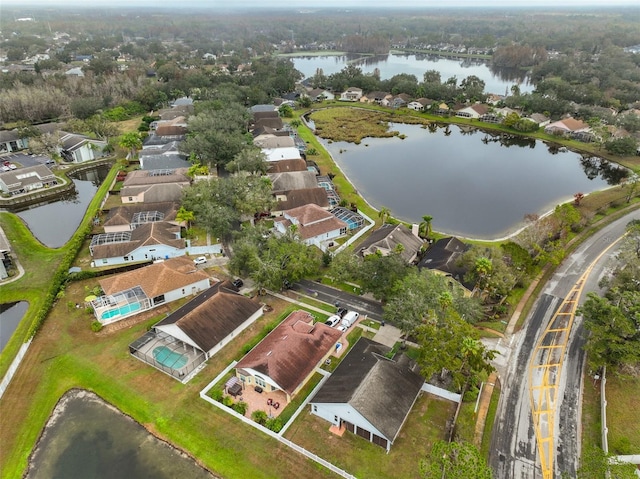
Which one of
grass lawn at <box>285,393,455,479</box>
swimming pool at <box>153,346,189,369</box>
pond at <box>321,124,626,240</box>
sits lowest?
pond at <box>321,124,626,240</box>

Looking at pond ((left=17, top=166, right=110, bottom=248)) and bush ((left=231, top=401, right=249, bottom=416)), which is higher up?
bush ((left=231, top=401, right=249, bottom=416))

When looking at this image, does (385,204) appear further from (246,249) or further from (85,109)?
(85,109)

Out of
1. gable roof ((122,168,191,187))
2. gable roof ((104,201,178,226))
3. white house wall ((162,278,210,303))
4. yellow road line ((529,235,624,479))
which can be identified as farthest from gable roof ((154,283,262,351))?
gable roof ((122,168,191,187))

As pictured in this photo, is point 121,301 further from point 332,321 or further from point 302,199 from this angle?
point 302,199

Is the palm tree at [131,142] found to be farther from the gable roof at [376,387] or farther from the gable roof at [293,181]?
the gable roof at [376,387]

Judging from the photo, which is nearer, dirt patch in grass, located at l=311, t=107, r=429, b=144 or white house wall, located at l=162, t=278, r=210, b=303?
white house wall, located at l=162, t=278, r=210, b=303

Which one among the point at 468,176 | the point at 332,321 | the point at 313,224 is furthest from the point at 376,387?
the point at 468,176

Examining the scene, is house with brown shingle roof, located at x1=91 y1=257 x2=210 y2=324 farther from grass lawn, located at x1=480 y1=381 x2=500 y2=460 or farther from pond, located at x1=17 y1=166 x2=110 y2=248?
grass lawn, located at x1=480 y1=381 x2=500 y2=460
